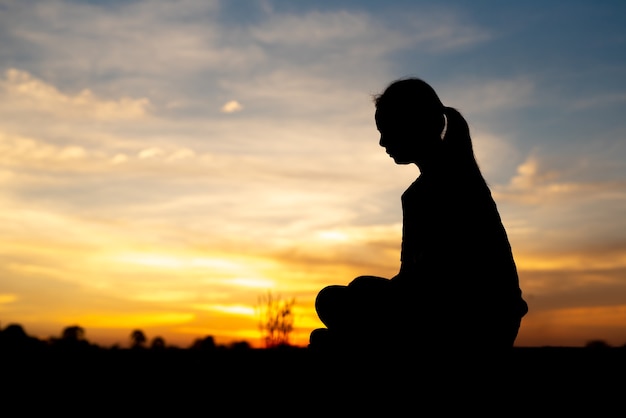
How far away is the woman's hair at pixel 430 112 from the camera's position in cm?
273

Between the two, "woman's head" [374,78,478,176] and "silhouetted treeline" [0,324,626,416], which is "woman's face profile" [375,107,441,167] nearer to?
"woman's head" [374,78,478,176]

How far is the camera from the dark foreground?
8.13ft

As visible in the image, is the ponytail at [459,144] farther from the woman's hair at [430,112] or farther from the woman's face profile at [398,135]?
the woman's face profile at [398,135]

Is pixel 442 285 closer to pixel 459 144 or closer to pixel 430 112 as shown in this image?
pixel 459 144

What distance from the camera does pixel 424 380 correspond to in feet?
8.08

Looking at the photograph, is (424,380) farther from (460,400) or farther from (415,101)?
(415,101)

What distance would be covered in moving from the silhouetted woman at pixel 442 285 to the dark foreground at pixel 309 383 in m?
0.10

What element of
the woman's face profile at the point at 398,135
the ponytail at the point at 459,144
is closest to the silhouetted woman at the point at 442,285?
the ponytail at the point at 459,144

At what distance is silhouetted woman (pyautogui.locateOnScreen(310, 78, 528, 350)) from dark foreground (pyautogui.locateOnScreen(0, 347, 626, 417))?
0.10m

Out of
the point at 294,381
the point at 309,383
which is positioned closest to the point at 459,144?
the point at 309,383

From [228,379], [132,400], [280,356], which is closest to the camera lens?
[132,400]

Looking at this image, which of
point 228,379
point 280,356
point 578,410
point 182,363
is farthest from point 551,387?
point 182,363

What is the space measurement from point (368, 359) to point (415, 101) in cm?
111

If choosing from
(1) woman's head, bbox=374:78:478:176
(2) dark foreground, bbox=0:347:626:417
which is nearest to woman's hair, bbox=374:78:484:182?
(1) woman's head, bbox=374:78:478:176
